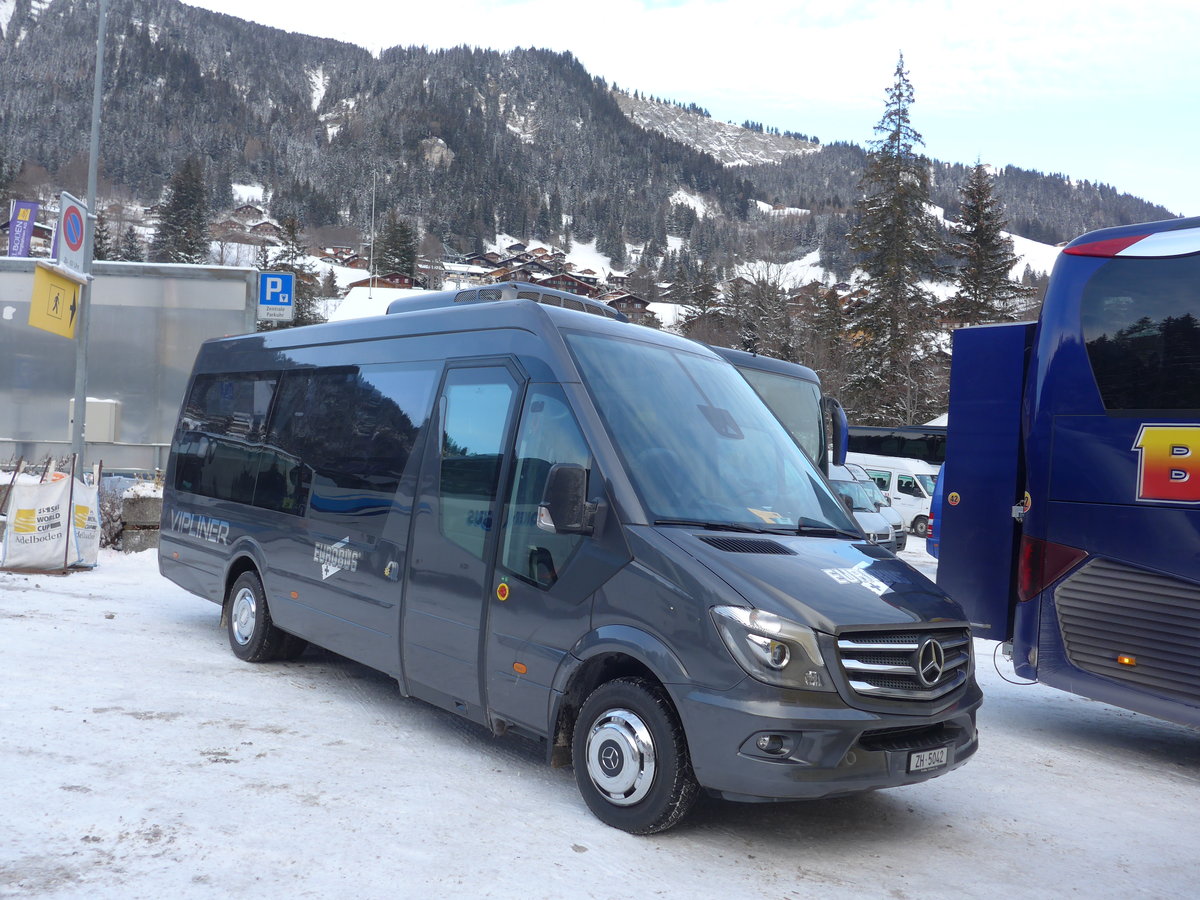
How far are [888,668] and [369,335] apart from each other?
14.2ft

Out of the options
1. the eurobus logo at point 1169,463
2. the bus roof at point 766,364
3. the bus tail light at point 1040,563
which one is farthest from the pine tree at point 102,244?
the eurobus logo at point 1169,463

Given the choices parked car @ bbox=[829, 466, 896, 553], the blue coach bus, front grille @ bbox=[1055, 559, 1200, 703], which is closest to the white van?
parked car @ bbox=[829, 466, 896, 553]

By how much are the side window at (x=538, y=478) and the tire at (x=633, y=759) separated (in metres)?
0.71

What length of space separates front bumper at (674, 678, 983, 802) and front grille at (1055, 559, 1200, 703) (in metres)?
2.87

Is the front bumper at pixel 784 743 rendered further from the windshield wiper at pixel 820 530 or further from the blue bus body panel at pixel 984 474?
the blue bus body panel at pixel 984 474

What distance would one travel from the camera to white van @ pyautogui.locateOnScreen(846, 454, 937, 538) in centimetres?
3050

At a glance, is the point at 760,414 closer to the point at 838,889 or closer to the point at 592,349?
the point at 592,349

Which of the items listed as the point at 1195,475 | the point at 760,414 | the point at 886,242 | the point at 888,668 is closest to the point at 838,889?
the point at 888,668

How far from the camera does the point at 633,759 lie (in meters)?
4.54

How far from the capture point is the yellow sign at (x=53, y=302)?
12.6 m

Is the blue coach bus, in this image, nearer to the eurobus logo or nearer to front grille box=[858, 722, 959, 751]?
the eurobus logo

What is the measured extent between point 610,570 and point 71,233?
1184 centimetres

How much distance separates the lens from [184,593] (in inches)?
438

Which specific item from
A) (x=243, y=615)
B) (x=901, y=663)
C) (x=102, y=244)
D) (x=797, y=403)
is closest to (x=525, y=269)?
(x=102, y=244)
